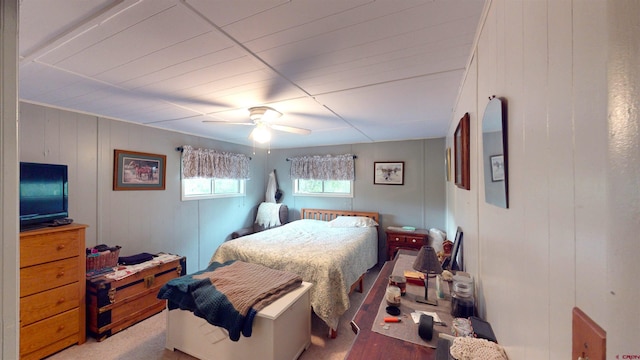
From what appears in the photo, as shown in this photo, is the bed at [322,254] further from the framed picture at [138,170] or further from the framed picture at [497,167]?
the framed picture at [497,167]

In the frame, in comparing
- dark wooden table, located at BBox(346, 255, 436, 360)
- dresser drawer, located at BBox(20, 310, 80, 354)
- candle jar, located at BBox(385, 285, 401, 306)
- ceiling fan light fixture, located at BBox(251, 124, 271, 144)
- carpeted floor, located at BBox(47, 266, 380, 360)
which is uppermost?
ceiling fan light fixture, located at BBox(251, 124, 271, 144)

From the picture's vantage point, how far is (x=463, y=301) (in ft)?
3.98


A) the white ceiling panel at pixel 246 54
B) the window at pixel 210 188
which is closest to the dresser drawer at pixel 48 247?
the white ceiling panel at pixel 246 54

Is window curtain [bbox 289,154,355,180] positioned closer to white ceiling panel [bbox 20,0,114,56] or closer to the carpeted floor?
the carpeted floor

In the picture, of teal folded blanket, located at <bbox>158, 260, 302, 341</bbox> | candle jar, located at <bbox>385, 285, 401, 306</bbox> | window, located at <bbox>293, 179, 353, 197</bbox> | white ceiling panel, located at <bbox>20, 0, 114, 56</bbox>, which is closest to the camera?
white ceiling panel, located at <bbox>20, 0, 114, 56</bbox>

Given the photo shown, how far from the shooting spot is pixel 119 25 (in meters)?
1.12

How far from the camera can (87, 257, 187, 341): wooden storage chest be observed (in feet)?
7.54

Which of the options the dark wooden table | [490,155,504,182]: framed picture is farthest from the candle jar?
[490,155,504,182]: framed picture

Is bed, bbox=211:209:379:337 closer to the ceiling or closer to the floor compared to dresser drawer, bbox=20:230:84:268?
closer to the floor

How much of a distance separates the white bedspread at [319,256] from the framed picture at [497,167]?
1904 millimetres

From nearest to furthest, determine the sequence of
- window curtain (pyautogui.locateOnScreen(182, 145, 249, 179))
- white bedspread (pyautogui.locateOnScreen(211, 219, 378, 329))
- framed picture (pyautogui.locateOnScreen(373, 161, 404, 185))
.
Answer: white bedspread (pyautogui.locateOnScreen(211, 219, 378, 329)), window curtain (pyautogui.locateOnScreen(182, 145, 249, 179)), framed picture (pyautogui.locateOnScreen(373, 161, 404, 185))

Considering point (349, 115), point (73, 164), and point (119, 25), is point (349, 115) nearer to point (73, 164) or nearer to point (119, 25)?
point (119, 25)

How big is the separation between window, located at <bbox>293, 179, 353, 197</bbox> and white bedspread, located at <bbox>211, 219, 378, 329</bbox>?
1.07m

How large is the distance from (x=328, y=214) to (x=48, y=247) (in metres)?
3.70
